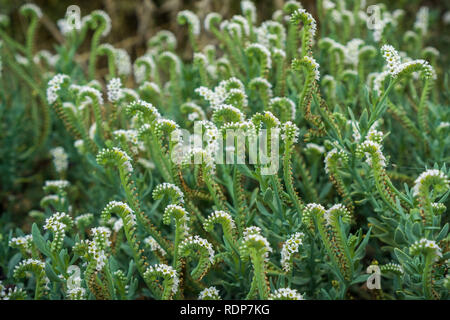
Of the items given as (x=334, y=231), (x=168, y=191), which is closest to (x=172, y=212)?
(x=168, y=191)

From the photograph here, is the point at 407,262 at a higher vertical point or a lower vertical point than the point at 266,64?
lower

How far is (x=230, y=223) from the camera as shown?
54.7 inches

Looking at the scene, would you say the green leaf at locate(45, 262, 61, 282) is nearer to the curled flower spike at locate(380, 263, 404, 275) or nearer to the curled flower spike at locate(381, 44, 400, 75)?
the curled flower spike at locate(380, 263, 404, 275)

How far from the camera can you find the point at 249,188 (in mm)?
2043

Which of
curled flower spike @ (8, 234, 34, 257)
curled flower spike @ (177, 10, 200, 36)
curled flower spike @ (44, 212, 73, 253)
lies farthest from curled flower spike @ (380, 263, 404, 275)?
curled flower spike @ (177, 10, 200, 36)

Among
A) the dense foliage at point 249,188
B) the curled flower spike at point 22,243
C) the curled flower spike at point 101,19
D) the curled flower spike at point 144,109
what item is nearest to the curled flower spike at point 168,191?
the dense foliage at point 249,188

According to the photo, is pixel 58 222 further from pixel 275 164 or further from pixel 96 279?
pixel 275 164

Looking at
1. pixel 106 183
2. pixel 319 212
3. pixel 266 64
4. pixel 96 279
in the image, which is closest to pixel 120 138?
pixel 106 183

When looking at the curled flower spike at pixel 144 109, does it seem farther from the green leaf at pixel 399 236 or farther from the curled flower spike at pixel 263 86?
the green leaf at pixel 399 236

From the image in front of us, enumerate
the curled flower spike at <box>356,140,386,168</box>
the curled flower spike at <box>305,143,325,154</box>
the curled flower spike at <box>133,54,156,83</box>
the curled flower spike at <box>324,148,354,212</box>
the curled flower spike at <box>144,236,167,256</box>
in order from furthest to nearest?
the curled flower spike at <box>133,54,156,83</box> < the curled flower spike at <box>305,143,325,154</box> < the curled flower spike at <box>144,236,167,256</box> < the curled flower spike at <box>324,148,354,212</box> < the curled flower spike at <box>356,140,386,168</box>

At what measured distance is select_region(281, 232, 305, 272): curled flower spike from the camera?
1.44 m
